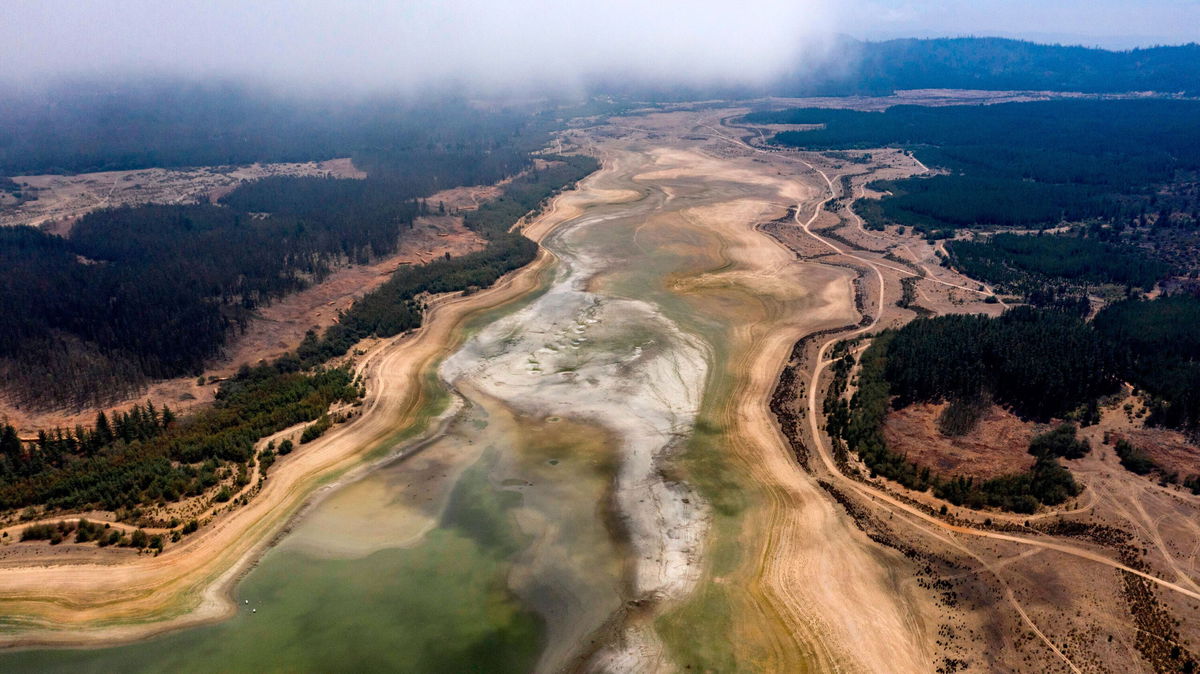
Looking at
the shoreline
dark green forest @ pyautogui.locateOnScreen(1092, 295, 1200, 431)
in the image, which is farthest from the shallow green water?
dark green forest @ pyautogui.locateOnScreen(1092, 295, 1200, 431)

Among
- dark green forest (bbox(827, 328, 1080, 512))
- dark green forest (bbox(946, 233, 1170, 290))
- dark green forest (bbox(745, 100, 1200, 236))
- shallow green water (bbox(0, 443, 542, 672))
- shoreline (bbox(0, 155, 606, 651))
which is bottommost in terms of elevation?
shallow green water (bbox(0, 443, 542, 672))

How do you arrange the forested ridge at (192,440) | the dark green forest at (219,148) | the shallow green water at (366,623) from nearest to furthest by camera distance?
1. the shallow green water at (366,623)
2. the forested ridge at (192,440)
3. the dark green forest at (219,148)

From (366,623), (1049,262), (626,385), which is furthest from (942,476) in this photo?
(1049,262)

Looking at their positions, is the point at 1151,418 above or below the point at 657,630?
above

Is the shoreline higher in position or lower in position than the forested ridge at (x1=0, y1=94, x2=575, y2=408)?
lower

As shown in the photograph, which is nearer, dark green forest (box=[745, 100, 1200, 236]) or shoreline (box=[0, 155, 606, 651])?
shoreline (box=[0, 155, 606, 651])

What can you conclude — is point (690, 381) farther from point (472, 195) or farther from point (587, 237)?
point (472, 195)

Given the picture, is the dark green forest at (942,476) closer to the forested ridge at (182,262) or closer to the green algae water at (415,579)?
the green algae water at (415,579)

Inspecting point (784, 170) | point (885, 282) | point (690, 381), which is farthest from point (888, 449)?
point (784, 170)

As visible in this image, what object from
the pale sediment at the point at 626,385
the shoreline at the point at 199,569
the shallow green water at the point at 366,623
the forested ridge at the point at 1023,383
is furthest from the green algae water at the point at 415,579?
the forested ridge at the point at 1023,383

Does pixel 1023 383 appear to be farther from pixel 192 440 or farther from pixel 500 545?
pixel 192 440

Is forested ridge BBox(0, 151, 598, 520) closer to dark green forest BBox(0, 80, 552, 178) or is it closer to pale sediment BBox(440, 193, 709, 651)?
pale sediment BBox(440, 193, 709, 651)
